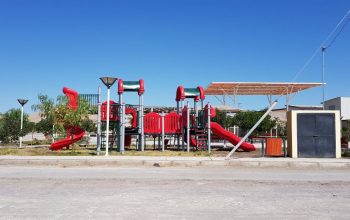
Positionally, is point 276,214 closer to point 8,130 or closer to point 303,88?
point 8,130

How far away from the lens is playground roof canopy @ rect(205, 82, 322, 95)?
4526 centimetres

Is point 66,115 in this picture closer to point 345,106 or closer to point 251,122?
point 251,122

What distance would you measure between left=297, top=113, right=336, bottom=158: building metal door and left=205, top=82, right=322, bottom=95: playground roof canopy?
24.4 metres

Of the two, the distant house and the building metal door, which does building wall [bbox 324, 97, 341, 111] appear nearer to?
the distant house

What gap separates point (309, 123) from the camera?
65.9 feet

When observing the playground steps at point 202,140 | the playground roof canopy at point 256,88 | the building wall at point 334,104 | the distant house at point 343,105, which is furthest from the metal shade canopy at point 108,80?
the building wall at point 334,104

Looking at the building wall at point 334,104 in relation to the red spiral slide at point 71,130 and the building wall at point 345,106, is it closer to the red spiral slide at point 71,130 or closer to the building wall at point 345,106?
the building wall at point 345,106

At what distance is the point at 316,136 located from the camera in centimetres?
2002

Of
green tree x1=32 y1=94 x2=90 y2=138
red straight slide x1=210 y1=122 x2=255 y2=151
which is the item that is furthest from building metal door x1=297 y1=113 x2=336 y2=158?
green tree x1=32 y1=94 x2=90 y2=138

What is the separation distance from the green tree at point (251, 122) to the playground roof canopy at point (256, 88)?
350 cm

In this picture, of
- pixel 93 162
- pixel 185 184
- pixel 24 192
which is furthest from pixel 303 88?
pixel 24 192

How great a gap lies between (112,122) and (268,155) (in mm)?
10338

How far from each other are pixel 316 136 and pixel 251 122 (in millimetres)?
24084

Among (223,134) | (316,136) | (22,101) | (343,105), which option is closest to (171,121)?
(223,134)
